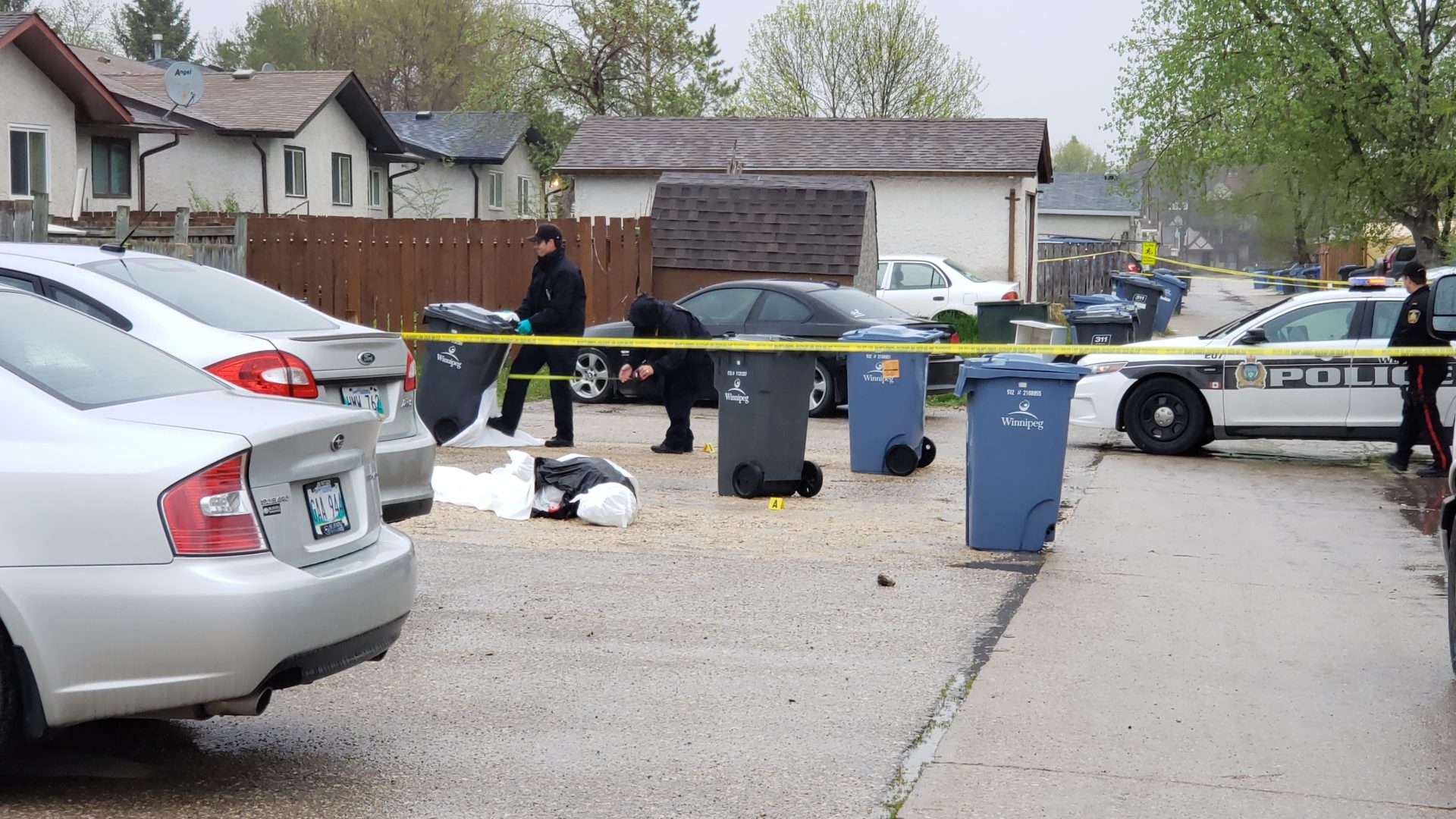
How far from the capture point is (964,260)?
29094mm

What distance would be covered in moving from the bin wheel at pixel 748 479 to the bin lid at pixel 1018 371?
222 centimetres

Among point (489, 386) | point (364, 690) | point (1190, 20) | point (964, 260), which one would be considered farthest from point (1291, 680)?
point (1190, 20)

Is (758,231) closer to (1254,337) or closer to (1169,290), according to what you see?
(1254,337)

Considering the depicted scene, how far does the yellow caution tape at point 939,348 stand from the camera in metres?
10.7

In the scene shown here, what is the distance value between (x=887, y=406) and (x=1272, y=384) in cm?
378

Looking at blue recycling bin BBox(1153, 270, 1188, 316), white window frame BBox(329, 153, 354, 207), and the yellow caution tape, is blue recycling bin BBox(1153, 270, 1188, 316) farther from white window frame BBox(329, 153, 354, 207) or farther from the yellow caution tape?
white window frame BBox(329, 153, 354, 207)

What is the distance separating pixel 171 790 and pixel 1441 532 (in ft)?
17.2

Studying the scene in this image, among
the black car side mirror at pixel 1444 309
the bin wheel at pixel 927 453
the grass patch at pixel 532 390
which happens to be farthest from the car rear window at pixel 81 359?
the grass patch at pixel 532 390

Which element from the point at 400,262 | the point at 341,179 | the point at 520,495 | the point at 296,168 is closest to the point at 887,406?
the point at 520,495

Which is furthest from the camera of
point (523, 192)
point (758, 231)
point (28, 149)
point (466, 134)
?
point (523, 192)

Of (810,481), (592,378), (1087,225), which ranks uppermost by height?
(1087,225)

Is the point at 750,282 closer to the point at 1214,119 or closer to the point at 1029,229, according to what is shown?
the point at 1029,229

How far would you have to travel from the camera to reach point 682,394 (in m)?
13.0

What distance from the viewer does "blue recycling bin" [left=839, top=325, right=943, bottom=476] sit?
1196cm
